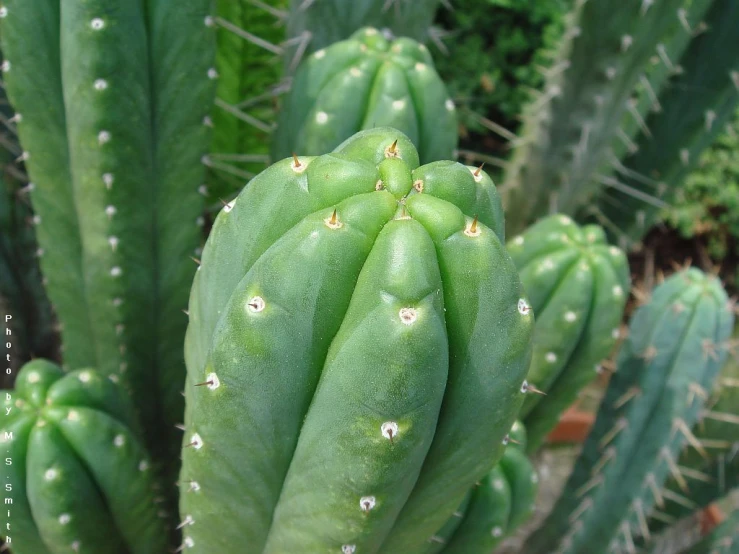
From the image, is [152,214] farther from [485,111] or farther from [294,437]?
[485,111]

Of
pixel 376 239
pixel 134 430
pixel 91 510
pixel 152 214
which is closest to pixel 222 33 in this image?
pixel 152 214

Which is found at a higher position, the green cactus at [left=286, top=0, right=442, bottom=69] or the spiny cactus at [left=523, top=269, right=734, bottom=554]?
the green cactus at [left=286, top=0, right=442, bottom=69]

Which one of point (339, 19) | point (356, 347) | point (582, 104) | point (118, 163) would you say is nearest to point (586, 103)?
point (582, 104)

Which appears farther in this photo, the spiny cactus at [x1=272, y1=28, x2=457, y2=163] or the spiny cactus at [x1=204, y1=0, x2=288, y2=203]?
the spiny cactus at [x1=204, y1=0, x2=288, y2=203]

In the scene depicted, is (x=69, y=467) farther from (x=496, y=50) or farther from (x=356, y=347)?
(x=496, y=50)

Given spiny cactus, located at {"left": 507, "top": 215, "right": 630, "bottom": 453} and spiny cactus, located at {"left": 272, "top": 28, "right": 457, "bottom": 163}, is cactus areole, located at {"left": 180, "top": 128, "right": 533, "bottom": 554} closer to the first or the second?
spiny cactus, located at {"left": 272, "top": 28, "right": 457, "bottom": 163}

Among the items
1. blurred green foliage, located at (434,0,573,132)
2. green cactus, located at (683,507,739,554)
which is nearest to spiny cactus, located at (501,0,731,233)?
green cactus, located at (683,507,739,554)
